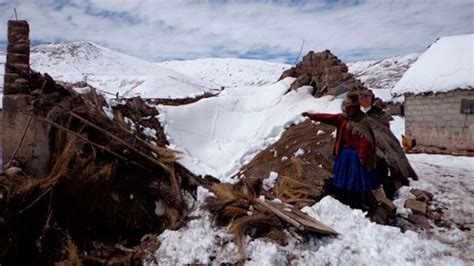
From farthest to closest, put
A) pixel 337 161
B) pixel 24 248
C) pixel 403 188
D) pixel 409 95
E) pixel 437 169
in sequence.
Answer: pixel 409 95 → pixel 437 169 → pixel 403 188 → pixel 337 161 → pixel 24 248

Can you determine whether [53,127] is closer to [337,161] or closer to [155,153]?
[155,153]

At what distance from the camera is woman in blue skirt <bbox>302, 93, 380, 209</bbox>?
4.87m

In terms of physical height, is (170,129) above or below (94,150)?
below

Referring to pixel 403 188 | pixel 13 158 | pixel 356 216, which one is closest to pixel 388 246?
pixel 356 216

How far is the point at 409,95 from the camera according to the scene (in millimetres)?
13406

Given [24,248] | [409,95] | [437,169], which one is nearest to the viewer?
[24,248]

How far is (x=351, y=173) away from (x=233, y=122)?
221 inches

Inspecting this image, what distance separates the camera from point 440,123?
492 inches

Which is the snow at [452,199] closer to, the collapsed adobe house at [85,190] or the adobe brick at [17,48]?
the collapsed adobe house at [85,190]

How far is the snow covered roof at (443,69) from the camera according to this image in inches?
482

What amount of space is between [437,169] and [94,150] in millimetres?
6825

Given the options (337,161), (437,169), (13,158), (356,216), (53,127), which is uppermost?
(53,127)

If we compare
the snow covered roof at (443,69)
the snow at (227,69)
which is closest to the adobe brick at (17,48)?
the snow covered roof at (443,69)

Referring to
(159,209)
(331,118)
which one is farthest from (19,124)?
(331,118)
